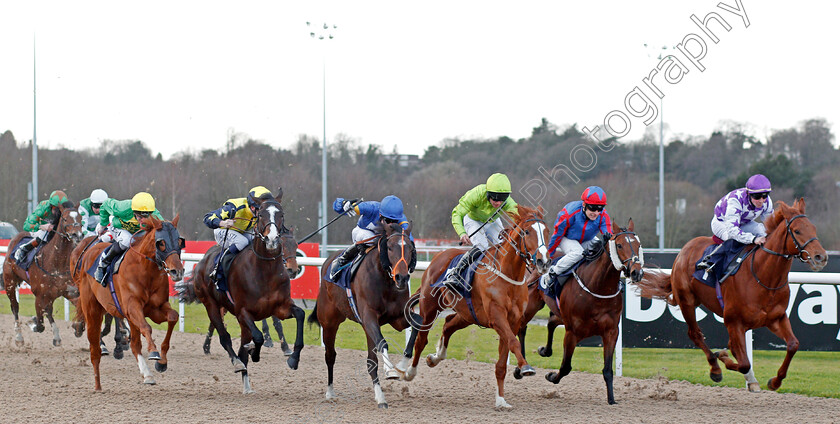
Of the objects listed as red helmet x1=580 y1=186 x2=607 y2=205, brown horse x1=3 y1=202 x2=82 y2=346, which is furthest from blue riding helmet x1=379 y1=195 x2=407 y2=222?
brown horse x1=3 y1=202 x2=82 y2=346

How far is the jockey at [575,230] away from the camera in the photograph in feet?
22.5

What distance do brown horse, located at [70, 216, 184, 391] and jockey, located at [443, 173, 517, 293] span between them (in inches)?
91.1

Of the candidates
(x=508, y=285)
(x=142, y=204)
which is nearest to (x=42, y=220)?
(x=142, y=204)

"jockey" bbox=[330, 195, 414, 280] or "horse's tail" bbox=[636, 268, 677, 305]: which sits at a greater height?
"jockey" bbox=[330, 195, 414, 280]

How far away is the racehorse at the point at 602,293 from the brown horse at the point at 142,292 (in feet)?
10.5

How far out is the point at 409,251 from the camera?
20.5 ft

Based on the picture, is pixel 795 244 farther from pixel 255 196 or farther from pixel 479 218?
pixel 255 196

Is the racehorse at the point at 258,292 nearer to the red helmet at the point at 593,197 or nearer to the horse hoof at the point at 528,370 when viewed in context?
the horse hoof at the point at 528,370

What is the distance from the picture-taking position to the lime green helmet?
266 inches

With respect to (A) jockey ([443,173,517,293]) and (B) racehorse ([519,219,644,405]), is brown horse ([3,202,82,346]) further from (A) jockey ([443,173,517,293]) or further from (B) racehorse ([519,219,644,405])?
(B) racehorse ([519,219,644,405])

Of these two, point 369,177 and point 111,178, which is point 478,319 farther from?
point 369,177

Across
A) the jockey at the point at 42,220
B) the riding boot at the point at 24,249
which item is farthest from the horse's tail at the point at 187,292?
the riding boot at the point at 24,249

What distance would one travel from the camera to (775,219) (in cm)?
637

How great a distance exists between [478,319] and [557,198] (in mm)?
18526
